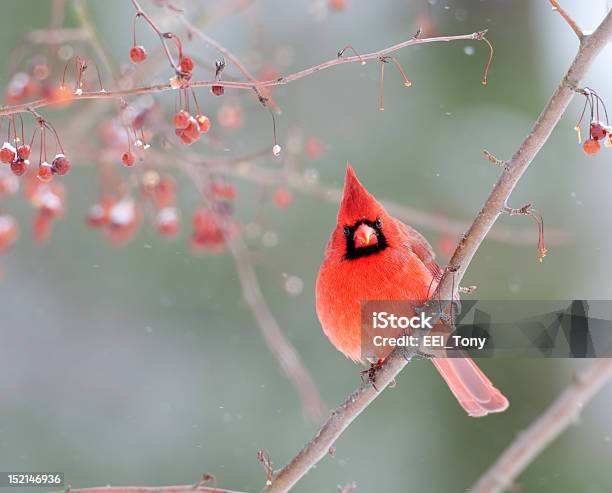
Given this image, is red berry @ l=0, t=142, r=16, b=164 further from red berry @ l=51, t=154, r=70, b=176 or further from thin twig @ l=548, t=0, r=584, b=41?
thin twig @ l=548, t=0, r=584, b=41

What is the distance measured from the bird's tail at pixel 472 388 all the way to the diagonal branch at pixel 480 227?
53 cm

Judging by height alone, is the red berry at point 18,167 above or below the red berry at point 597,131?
above

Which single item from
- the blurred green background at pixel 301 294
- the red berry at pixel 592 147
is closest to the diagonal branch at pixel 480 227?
the red berry at pixel 592 147

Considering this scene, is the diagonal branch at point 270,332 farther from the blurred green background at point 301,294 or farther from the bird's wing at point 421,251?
the blurred green background at point 301,294

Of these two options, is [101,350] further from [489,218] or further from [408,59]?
[489,218]

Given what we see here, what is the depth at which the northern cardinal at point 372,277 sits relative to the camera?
2234 millimetres

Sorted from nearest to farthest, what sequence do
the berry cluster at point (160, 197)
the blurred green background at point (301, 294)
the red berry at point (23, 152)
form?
the red berry at point (23, 152) → the berry cluster at point (160, 197) → the blurred green background at point (301, 294)

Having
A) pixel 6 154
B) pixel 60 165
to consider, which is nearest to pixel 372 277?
pixel 60 165

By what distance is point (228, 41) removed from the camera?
4.86 metres

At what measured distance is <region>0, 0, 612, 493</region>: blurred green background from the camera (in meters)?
4.48

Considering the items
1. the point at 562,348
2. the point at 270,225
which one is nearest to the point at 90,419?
the point at 270,225

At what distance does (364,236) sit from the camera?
2.23 meters

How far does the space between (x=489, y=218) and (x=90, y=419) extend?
3500mm

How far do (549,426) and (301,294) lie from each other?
326 cm
